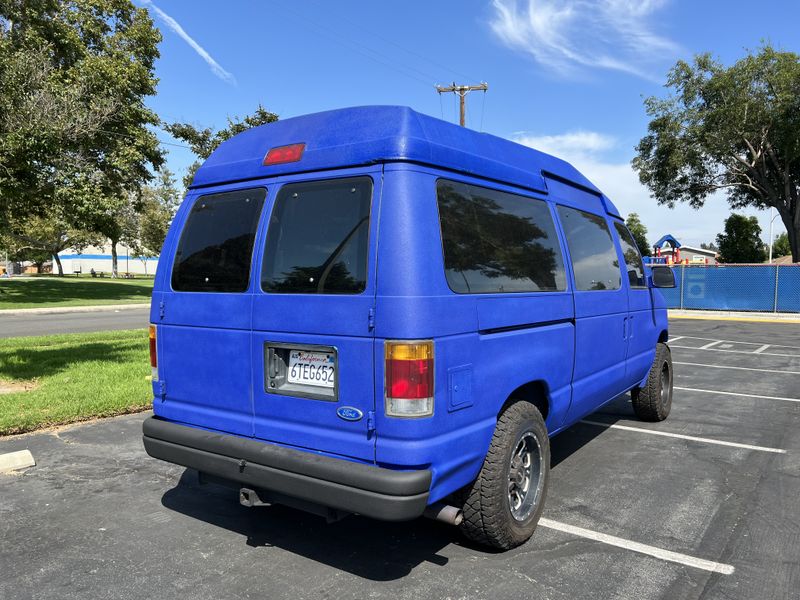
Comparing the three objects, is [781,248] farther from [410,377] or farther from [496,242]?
[410,377]

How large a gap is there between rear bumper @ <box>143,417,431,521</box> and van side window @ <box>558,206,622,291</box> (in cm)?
219

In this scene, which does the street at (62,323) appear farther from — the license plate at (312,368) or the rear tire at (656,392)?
the rear tire at (656,392)

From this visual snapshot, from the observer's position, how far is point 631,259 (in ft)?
18.0

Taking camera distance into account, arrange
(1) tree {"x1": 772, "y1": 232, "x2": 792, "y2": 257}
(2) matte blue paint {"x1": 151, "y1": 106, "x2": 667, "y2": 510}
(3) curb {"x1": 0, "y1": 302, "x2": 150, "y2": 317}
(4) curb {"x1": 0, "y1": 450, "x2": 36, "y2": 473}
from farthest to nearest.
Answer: (1) tree {"x1": 772, "y1": 232, "x2": 792, "y2": 257}, (3) curb {"x1": 0, "y1": 302, "x2": 150, "y2": 317}, (4) curb {"x1": 0, "y1": 450, "x2": 36, "y2": 473}, (2) matte blue paint {"x1": 151, "y1": 106, "x2": 667, "y2": 510}

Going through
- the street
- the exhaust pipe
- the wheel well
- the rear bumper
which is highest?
the wheel well

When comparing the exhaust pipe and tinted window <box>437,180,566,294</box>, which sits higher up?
tinted window <box>437,180,566,294</box>

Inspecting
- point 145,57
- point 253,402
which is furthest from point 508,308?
point 145,57

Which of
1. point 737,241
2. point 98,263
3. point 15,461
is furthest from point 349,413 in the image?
point 98,263

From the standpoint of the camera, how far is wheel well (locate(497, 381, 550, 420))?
3.39m

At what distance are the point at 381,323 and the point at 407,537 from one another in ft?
5.19

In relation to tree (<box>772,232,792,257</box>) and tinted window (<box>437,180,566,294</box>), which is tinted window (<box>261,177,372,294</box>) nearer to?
tinted window (<box>437,180,566,294</box>)

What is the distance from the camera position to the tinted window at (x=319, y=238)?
9.44 ft

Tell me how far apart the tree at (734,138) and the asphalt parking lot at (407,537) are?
89.0 ft

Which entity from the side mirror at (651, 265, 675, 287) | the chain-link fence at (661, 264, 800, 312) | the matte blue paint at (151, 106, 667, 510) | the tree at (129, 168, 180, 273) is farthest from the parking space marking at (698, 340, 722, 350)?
the tree at (129, 168, 180, 273)
